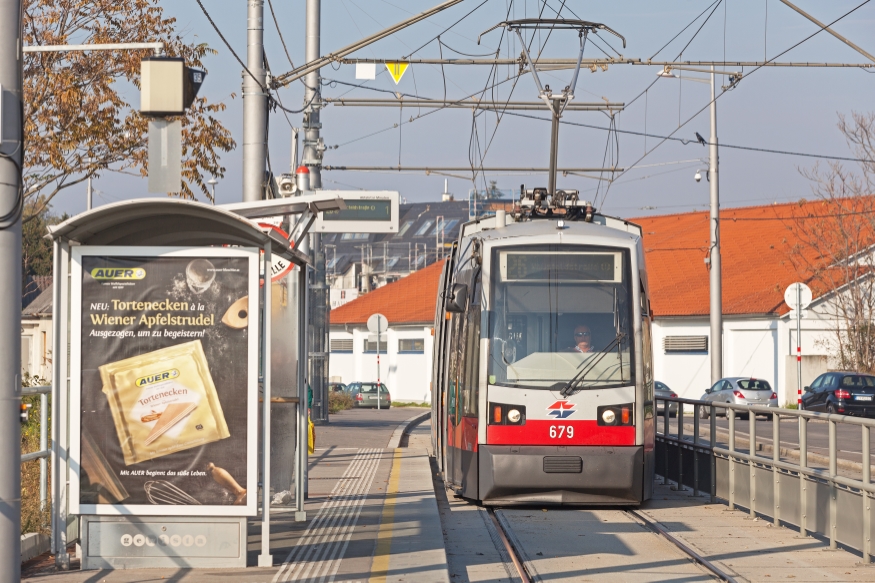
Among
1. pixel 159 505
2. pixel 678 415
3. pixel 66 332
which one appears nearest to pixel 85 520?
pixel 159 505

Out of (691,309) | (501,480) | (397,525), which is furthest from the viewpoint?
(691,309)

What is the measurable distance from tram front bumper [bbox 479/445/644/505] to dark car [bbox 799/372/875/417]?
25.4 metres

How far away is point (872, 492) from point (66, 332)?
666 cm

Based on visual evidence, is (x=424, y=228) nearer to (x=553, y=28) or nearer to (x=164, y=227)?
(x=553, y=28)

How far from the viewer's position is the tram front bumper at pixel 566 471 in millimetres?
13344

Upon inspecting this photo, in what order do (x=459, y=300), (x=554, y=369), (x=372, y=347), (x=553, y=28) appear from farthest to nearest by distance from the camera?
(x=372, y=347) → (x=553, y=28) → (x=459, y=300) → (x=554, y=369)

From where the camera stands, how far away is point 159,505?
28.5ft

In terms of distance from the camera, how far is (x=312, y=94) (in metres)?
21.6

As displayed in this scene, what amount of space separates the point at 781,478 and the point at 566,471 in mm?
2366

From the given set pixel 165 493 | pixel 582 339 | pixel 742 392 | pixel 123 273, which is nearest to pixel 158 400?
pixel 165 493

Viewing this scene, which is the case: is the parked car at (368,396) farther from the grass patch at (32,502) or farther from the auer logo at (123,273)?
the auer logo at (123,273)

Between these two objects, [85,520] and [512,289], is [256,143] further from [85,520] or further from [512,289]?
[85,520]

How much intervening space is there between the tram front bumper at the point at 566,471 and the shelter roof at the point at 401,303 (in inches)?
1888

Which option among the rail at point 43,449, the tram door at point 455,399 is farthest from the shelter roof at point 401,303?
the rail at point 43,449
